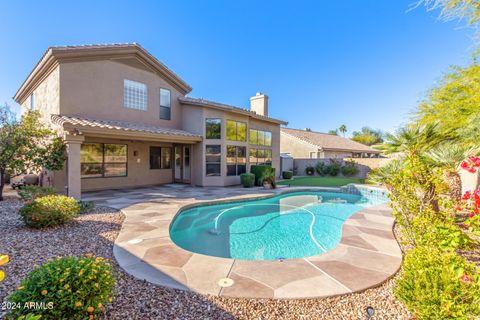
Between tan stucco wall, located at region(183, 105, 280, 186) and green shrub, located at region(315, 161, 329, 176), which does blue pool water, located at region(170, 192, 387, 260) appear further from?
green shrub, located at region(315, 161, 329, 176)

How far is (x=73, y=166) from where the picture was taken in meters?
9.77

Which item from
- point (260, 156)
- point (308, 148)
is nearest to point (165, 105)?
point (260, 156)

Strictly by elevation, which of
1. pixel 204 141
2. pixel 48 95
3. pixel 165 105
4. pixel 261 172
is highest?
pixel 165 105

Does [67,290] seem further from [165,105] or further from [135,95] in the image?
[165,105]

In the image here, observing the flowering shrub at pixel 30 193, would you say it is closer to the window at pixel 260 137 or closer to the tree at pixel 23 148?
the tree at pixel 23 148

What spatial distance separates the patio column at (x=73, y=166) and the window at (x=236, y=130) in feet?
29.0

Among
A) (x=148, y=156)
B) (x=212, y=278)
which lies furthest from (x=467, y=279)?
(x=148, y=156)

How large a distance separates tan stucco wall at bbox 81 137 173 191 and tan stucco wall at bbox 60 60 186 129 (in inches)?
66.2

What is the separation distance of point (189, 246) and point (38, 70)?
14.0m

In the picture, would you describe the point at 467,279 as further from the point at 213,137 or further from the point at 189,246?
the point at 213,137

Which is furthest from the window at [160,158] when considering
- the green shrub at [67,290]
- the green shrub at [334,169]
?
the green shrub at [334,169]

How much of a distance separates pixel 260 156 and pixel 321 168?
10.6m

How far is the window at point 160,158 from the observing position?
16.0 metres

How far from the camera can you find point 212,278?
3762mm
